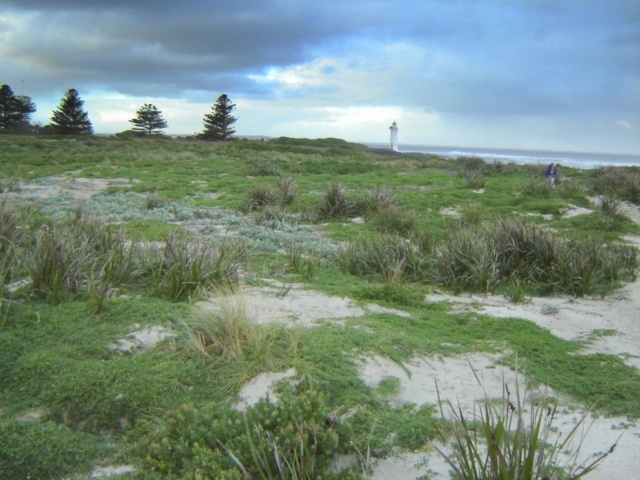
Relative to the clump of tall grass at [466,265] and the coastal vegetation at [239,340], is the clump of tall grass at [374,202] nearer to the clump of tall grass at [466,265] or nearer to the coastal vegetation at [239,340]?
the coastal vegetation at [239,340]

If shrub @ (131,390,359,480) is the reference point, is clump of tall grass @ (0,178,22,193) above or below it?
above

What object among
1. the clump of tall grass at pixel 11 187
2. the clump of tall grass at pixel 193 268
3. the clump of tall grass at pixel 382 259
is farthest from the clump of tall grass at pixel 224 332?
the clump of tall grass at pixel 11 187

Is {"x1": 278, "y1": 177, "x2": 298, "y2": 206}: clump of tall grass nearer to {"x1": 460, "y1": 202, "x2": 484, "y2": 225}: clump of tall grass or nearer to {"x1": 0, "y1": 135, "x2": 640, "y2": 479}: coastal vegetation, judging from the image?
{"x1": 0, "y1": 135, "x2": 640, "y2": 479}: coastal vegetation

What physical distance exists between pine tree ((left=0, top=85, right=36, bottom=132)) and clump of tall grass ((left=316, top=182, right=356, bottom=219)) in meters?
50.5

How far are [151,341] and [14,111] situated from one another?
2396 inches

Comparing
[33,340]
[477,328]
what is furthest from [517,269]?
[33,340]

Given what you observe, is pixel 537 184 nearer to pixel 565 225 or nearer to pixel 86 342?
pixel 565 225

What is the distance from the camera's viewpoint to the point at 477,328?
19.1 feet

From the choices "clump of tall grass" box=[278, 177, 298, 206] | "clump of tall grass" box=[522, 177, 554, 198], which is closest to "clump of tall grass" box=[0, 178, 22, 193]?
"clump of tall grass" box=[278, 177, 298, 206]

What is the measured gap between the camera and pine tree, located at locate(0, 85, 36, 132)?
5650 cm

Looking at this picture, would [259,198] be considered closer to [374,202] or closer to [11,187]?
[374,202]

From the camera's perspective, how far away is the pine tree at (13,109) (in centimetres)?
5650

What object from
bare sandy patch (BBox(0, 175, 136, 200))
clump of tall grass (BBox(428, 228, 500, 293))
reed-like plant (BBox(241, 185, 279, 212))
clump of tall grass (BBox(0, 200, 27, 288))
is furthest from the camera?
bare sandy patch (BBox(0, 175, 136, 200))

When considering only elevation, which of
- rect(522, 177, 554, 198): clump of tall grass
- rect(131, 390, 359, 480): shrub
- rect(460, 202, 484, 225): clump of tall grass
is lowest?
rect(131, 390, 359, 480): shrub
